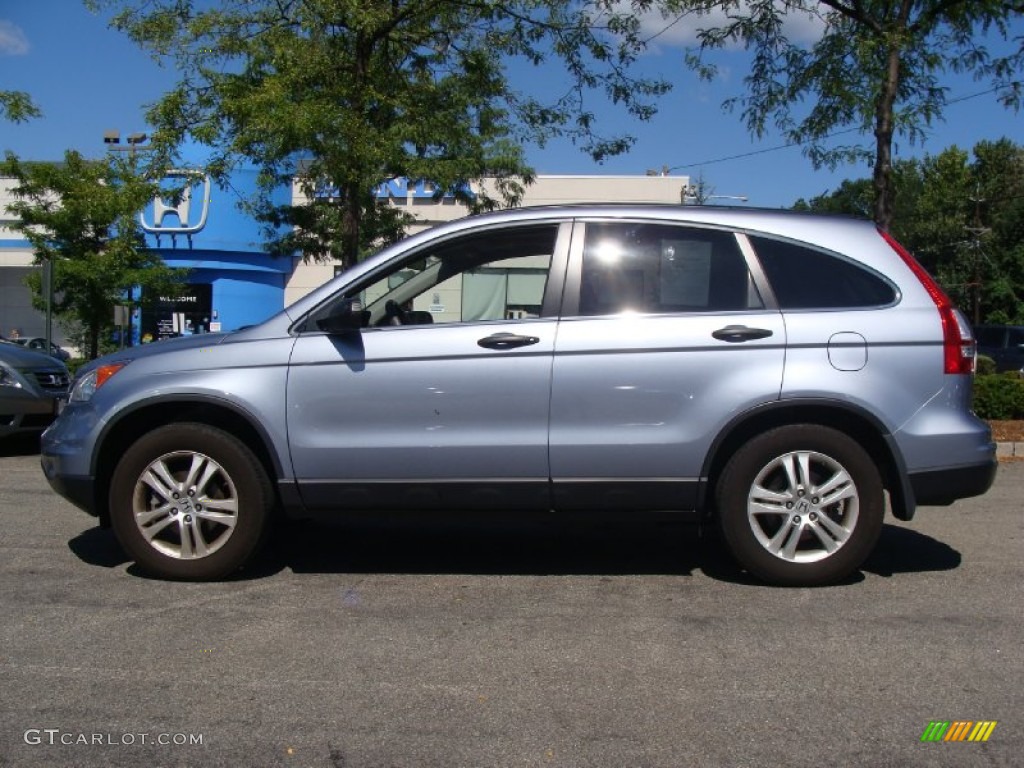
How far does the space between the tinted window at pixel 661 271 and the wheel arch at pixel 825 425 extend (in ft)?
1.84

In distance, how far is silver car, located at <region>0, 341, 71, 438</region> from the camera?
386 inches

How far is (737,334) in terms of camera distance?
15.8 ft

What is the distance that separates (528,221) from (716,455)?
155 centimetres

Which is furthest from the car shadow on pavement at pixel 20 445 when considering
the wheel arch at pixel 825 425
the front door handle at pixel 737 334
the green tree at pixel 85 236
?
the front door handle at pixel 737 334

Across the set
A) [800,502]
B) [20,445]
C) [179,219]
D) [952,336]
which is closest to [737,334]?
[800,502]

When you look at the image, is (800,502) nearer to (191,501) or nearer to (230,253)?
(191,501)

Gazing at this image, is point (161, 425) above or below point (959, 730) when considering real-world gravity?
above

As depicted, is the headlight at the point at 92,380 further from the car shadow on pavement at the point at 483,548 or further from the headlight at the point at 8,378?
the headlight at the point at 8,378

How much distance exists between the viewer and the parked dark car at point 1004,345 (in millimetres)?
25281

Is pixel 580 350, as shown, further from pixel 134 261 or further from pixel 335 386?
pixel 134 261

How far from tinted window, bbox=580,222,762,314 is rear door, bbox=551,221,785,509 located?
49 mm

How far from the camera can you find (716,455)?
16.1 feet

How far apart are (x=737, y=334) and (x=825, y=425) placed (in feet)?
2.19

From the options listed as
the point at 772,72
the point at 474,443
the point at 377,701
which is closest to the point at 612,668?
the point at 377,701
